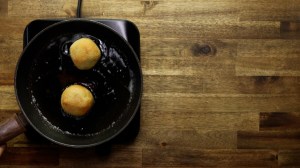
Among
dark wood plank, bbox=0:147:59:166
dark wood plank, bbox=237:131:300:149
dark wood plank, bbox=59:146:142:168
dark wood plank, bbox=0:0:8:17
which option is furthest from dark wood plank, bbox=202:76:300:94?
dark wood plank, bbox=0:0:8:17

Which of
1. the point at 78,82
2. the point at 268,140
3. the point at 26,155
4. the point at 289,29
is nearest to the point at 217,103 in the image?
the point at 268,140

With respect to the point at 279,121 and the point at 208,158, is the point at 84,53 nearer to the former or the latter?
the point at 208,158

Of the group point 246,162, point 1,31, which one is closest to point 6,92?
point 1,31

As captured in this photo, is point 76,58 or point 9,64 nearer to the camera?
point 76,58

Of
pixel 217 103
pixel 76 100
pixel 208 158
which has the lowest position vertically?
pixel 208 158

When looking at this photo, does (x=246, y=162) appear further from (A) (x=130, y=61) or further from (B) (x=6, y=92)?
(B) (x=6, y=92)

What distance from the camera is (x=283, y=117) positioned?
120 cm

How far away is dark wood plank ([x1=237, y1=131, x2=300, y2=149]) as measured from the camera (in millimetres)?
1198

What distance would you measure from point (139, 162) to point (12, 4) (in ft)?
1.78

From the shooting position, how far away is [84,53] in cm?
97

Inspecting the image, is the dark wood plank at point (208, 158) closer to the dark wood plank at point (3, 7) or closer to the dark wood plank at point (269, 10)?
the dark wood plank at point (269, 10)

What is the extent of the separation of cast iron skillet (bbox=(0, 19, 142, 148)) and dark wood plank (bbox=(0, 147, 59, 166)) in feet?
0.57

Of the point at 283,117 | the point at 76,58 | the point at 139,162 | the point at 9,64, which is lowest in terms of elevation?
the point at 139,162

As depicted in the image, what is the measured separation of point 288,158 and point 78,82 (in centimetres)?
61
